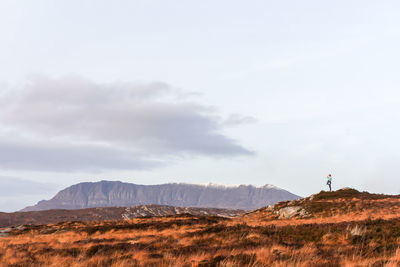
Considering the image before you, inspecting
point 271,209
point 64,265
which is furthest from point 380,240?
point 271,209

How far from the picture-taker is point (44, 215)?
13325 centimetres

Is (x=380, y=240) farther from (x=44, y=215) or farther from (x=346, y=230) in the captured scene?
(x=44, y=215)

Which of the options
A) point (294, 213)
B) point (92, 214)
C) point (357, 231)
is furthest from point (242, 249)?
point (92, 214)

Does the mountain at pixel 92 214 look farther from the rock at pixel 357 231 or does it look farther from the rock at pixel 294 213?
the rock at pixel 357 231

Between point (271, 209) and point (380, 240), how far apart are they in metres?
38.7

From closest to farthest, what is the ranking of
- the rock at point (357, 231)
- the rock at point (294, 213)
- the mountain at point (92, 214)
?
the rock at point (357, 231) → the rock at point (294, 213) → the mountain at point (92, 214)

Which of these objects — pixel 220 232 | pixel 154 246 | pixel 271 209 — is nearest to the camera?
pixel 154 246

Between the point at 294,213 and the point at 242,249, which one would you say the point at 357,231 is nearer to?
the point at 242,249

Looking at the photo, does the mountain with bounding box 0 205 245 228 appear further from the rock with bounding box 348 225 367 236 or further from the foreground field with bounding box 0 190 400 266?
the rock with bounding box 348 225 367 236

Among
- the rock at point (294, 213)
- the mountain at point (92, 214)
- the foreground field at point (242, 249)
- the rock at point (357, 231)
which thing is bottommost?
the mountain at point (92, 214)

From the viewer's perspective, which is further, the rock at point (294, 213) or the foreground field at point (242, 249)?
the rock at point (294, 213)

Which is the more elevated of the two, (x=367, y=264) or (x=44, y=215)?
(x=367, y=264)

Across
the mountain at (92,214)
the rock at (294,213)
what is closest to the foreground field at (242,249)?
the rock at (294,213)

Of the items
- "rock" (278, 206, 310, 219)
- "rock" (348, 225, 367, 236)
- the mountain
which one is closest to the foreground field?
"rock" (348, 225, 367, 236)
